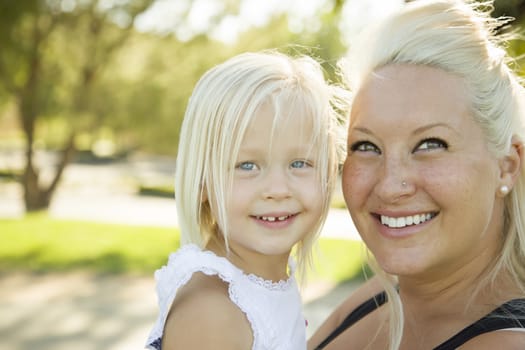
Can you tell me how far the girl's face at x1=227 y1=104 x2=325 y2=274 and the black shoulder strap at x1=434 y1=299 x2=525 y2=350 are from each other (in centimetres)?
49

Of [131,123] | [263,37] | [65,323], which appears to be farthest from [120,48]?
[65,323]

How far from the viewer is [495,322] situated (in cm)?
150

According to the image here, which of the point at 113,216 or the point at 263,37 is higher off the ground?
the point at 263,37

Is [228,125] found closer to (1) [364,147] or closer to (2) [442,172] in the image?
(1) [364,147]

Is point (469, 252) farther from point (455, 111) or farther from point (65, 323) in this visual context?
point (65, 323)

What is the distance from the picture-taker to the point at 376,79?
5.59 ft

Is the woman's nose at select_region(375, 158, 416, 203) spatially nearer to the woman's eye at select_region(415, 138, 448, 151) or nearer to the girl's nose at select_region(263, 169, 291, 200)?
the woman's eye at select_region(415, 138, 448, 151)

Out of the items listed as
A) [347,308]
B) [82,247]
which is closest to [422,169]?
[347,308]

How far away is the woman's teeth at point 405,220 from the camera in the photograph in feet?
5.39

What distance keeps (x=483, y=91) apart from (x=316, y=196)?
0.50m

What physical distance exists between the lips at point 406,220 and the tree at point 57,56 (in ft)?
43.1

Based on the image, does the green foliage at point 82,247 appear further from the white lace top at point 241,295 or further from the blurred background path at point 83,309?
the white lace top at point 241,295

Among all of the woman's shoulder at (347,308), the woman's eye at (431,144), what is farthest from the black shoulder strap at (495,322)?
the woman's shoulder at (347,308)

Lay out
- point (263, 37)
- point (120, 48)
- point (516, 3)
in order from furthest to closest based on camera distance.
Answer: point (263, 37) → point (120, 48) → point (516, 3)
